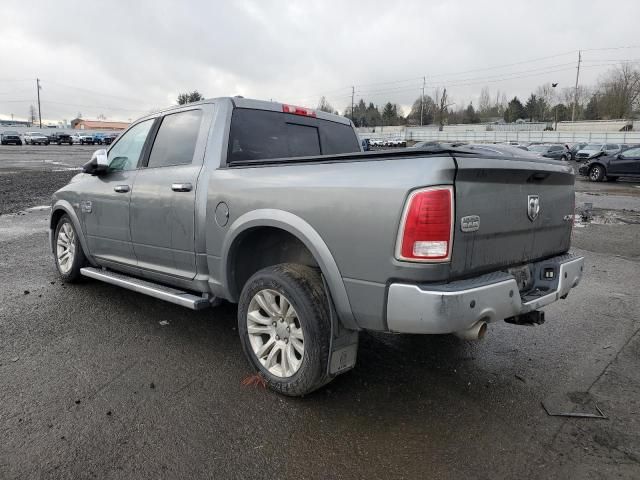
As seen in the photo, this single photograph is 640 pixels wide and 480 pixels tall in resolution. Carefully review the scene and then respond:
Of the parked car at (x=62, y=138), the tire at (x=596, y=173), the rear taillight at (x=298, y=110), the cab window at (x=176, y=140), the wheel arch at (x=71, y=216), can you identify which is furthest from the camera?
the parked car at (x=62, y=138)

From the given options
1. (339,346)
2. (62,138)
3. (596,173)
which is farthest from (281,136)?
(62,138)

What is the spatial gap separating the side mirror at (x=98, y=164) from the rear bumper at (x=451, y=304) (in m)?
3.40

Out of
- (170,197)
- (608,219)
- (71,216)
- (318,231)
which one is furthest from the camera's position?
(608,219)

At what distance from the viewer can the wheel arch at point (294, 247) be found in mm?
2924

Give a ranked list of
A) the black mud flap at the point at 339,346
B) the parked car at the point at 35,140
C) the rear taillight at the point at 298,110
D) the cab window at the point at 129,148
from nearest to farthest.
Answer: the black mud flap at the point at 339,346, the rear taillight at the point at 298,110, the cab window at the point at 129,148, the parked car at the point at 35,140

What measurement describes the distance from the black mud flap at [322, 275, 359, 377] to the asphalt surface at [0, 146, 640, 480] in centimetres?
28

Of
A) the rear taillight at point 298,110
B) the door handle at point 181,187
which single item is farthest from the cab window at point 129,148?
the rear taillight at point 298,110

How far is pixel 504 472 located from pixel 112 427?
86.4 inches

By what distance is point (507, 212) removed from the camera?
9.78 ft

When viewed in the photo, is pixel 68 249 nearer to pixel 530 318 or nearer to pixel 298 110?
pixel 298 110

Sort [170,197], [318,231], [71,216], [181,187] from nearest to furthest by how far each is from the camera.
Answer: [318,231] < [181,187] < [170,197] < [71,216]

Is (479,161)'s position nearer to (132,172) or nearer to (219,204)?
(219,204)

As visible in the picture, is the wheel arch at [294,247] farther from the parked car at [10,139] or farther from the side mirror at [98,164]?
the parked car at [10,139]

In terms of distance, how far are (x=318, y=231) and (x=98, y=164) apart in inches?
112
